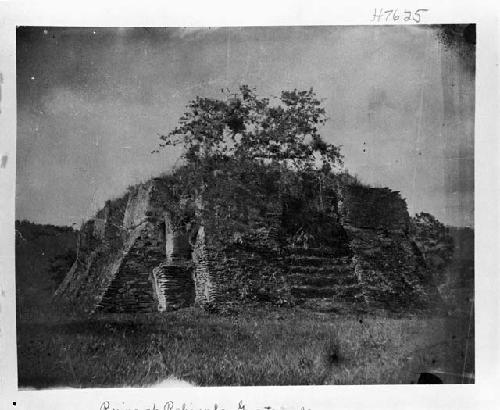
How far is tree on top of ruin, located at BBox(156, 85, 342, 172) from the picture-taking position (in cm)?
544

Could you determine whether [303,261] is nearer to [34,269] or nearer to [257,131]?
[257,131]

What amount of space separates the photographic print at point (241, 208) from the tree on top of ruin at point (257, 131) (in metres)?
0.02

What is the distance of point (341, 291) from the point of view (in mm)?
5430

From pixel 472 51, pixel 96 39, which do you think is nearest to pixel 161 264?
pixel 96 39

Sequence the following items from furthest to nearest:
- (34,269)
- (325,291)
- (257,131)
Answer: (257,131), (325,291), (34,269)

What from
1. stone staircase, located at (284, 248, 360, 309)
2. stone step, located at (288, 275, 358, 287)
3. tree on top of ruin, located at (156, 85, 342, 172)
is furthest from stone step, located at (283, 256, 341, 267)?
tree on top of ruin, located at (156, 85, 342, 172)

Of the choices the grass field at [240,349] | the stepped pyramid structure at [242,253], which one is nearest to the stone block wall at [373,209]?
the stepped pyramid structure at [242,253]

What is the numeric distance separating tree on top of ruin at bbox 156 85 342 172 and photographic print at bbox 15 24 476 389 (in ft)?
0.07

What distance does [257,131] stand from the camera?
5531 millimetres

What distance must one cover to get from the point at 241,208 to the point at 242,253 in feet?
1.53

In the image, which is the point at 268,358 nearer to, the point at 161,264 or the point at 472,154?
the point at 161,264

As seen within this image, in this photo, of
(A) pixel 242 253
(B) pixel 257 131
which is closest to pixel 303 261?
(A) pixel 242 253

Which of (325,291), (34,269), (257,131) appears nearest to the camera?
(34,269)

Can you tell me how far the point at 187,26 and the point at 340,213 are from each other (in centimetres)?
249
